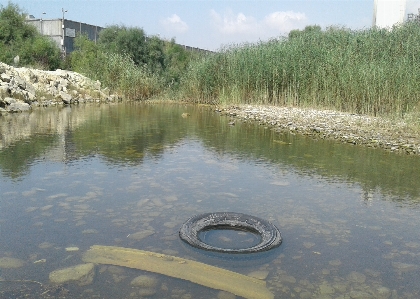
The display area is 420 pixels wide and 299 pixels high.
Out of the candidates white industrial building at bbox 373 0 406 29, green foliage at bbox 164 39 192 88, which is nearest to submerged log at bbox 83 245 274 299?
green foliage at bbox 164 39 192 88

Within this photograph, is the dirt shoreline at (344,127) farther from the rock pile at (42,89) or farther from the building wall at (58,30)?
the building wall at (58,30)

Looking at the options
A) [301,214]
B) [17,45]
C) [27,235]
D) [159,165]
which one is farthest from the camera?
[17,45]

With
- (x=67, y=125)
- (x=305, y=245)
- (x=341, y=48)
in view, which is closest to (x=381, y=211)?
(x=305, y=245)

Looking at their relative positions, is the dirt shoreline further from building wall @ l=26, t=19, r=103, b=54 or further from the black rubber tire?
building wall @ l=26, t=19, r=103, b=54

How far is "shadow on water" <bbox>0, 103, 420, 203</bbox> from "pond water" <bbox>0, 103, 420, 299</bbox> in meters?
0.04

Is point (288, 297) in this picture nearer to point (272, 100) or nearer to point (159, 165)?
point (159, 165)

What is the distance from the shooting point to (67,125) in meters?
10.8

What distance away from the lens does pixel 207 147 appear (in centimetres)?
829

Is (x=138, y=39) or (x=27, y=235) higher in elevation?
(x=138, y=39)

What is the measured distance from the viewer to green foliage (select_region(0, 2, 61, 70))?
2344 centimetres

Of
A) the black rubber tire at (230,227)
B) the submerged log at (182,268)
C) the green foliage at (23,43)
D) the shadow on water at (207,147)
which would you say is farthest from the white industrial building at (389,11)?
the submerged log at (182,268)

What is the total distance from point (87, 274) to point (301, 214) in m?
2.30

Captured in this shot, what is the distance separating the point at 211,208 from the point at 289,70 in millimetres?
11428

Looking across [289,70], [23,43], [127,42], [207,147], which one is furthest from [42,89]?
[207,147]
